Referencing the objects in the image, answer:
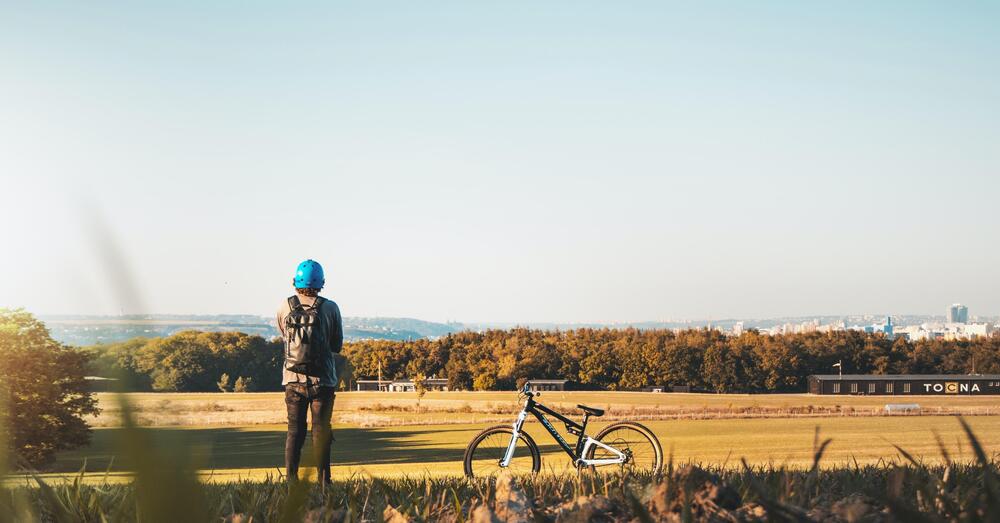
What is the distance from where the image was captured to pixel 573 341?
10338 centimetres

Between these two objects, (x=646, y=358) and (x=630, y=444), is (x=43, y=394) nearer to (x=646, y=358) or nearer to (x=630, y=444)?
(x=630, y=444)

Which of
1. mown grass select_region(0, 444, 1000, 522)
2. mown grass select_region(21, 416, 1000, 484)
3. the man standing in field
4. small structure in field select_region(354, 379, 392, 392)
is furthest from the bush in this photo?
small structure in field select_region(354, 379, 392, 392)

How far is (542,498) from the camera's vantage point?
4328mm

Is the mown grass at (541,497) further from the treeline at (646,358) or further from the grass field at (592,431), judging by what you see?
the treeline at (646,358)

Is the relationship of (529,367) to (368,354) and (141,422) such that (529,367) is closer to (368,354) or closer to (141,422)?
(368,354)

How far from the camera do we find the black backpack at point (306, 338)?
796 centimetres

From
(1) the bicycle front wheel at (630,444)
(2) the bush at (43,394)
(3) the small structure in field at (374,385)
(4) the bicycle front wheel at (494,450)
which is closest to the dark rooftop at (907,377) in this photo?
(3) the small structure in field at (374,385)

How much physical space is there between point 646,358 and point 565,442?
9141 cm

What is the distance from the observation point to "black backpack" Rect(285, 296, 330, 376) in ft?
26.1

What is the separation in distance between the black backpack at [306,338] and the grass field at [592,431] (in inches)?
617

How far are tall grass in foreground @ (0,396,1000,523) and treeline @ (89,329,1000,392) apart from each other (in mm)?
94577

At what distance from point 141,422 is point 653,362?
103 meters

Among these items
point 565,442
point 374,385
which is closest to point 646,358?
point 374,385

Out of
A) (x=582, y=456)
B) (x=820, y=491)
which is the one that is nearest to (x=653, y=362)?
(x=582, y=456)
